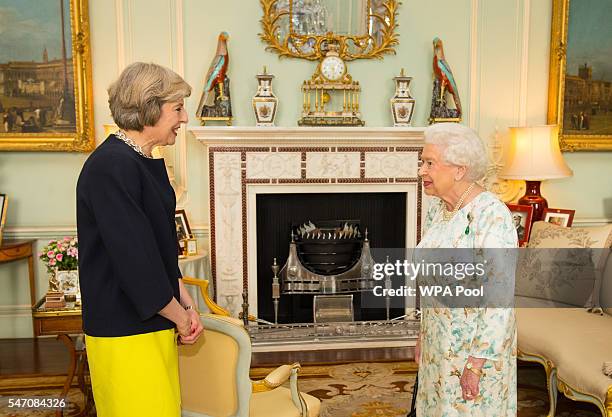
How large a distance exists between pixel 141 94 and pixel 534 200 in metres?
3.69

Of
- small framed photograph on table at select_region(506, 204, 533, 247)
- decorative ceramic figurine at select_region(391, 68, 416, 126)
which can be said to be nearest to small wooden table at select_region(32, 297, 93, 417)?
decorative ceramic figurine at select_region(391, 68, 416, 126)

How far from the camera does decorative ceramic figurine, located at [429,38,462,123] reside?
14.5 feet

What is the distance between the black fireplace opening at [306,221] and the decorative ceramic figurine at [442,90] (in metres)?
0.72

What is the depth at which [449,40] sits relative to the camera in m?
4.61

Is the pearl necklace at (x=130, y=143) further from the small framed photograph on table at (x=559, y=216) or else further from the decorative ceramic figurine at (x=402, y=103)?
the small framed photograph on table at (x=559, y=216)

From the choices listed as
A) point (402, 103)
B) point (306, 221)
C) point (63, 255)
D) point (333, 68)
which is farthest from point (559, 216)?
point (63, 255)

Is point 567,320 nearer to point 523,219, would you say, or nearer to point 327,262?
point 523,219

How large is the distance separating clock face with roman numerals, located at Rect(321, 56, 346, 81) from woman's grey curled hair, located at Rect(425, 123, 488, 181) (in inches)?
97.7

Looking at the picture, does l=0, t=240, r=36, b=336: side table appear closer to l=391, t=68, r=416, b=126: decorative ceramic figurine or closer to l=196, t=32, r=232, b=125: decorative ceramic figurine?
l=196, t=32, r=232, b=125: decorative ceramic figurine

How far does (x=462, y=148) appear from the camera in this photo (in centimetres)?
205

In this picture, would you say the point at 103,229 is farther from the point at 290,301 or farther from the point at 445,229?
the point at 290,301

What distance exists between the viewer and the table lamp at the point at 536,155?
4.34 metres

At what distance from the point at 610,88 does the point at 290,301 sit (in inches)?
127

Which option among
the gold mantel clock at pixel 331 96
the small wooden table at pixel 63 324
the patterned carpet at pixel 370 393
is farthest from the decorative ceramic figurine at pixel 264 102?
the small wooden table at pixel 63 324
